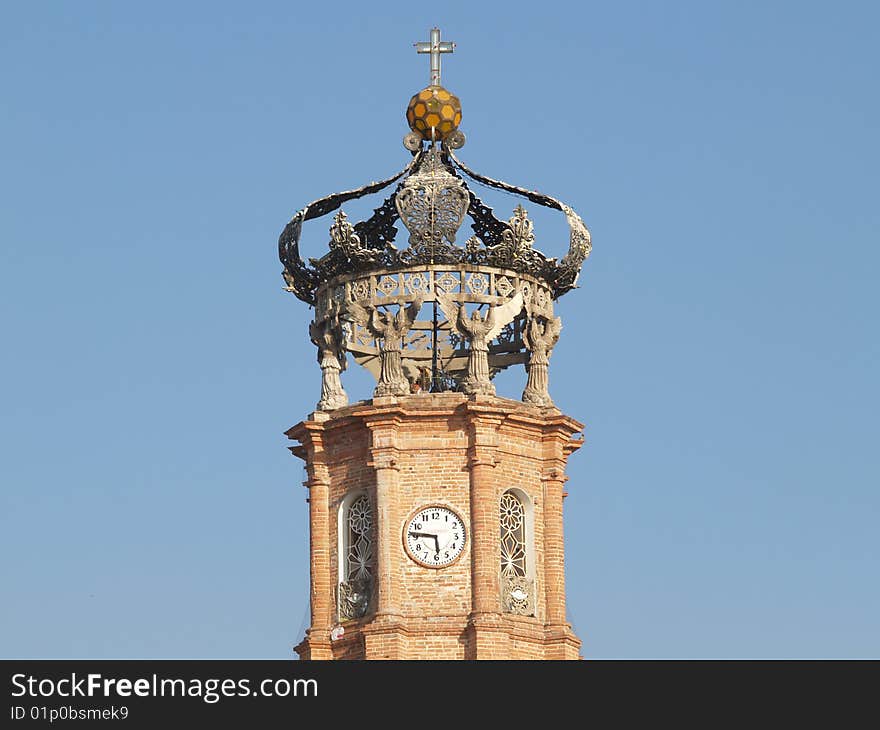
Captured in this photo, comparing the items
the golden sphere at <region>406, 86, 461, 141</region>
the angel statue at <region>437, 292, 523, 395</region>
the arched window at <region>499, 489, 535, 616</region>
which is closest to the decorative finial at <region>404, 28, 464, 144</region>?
the golden sphere at <region>406, 86, 461, 141</region>

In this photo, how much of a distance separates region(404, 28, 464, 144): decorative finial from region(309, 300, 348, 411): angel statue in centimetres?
570

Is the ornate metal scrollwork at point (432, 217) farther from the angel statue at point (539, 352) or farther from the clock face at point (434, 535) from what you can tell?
the clock face at point (434, 535)

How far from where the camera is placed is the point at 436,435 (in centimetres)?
11606

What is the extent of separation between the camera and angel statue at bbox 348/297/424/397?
116875 millimetres

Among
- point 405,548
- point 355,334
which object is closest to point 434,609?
point 405,548

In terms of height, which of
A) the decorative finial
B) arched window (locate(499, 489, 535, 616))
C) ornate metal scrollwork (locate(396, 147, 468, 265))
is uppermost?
the decorative finial

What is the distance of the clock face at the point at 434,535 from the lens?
115188 mm

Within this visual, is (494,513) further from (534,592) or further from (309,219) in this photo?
(309,219)

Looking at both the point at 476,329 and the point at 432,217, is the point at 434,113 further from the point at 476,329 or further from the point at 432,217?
the point at 476,329

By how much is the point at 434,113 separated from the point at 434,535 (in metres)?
12.9

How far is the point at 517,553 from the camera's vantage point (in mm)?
116438

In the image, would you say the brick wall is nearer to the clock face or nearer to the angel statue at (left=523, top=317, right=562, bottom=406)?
the clock face

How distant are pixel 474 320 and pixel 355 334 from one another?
4524 millimetres
